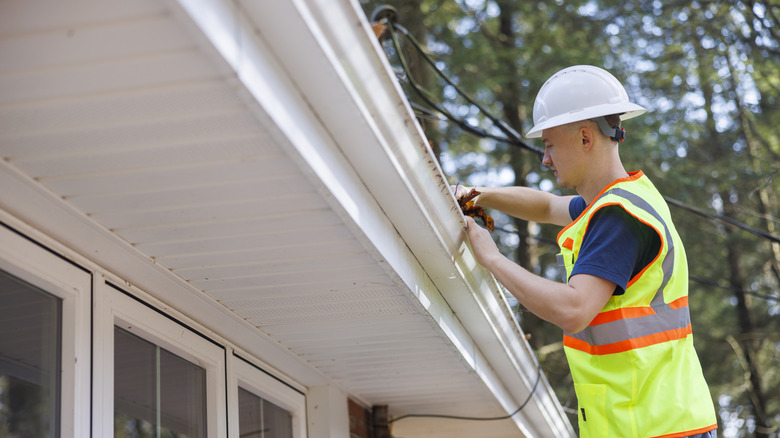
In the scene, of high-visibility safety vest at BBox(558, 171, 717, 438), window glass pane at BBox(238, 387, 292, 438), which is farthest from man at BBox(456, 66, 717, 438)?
window glass pane at BBox(238, 387, 292, 438)

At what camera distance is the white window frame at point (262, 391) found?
152 inches

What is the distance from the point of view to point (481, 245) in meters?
3.15

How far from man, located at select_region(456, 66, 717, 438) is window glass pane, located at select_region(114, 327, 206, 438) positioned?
50.9 inches

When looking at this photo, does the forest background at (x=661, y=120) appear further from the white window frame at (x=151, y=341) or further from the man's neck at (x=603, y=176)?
the man's neck at (x=603, y=176)

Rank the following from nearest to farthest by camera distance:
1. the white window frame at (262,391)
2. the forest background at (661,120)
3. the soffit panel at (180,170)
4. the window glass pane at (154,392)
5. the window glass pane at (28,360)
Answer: the soffit panel at (180,170), the window glass pane at (28,360), the window glass pane at (154,392), the white window frame at (262,391), the forest background at (661,120)

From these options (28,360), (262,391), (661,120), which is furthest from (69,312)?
(661,120)

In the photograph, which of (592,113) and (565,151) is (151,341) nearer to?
(565,151)

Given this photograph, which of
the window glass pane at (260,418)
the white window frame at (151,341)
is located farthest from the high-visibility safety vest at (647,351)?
the window glass pane at (260,418)

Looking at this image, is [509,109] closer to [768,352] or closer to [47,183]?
[768,352]

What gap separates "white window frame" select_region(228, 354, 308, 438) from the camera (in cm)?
386

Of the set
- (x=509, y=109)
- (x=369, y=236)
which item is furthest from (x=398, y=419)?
(x=509, y=109)

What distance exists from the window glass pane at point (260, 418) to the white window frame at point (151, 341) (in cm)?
33

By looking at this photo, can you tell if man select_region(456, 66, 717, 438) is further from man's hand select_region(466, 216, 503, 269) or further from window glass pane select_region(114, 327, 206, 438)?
window glass pane select_region(114, 327, 206, 438)

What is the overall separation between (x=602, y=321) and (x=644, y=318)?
138mm
